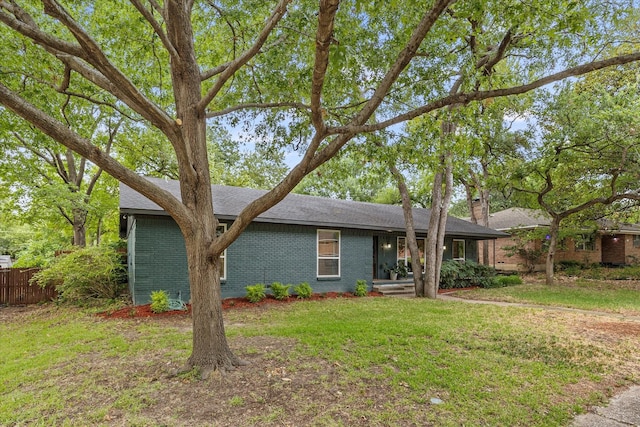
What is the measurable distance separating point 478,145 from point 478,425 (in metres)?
3.90

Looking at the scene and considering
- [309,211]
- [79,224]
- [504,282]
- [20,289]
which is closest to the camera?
[20,289]

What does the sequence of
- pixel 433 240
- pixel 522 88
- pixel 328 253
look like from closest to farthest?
1. pixel 522 88
2. pixel 433 240
3. pixel 328 253

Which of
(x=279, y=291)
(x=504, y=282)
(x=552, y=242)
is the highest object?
(x=552, y=242)

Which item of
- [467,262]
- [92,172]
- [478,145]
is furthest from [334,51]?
[92,172]

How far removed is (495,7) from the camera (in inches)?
193

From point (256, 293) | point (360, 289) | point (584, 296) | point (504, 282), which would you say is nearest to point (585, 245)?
point (504, 282)

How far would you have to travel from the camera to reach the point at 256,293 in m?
9.86

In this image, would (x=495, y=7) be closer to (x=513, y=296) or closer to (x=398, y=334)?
(x=398, y=334)

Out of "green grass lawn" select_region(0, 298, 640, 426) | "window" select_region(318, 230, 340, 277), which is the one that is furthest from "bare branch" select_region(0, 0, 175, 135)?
"window" select_region(318, 230, 340, 277)

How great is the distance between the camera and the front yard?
3.30 m

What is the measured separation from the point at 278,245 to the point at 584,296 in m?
10.8

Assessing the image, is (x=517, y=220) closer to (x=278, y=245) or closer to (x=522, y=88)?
(x=278, y=245)

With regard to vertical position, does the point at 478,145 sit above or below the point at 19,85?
below

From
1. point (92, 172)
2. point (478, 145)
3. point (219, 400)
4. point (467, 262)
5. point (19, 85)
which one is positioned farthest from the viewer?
point (92, 172)
